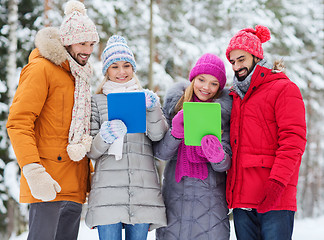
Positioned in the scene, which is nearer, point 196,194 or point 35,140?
point 35,140

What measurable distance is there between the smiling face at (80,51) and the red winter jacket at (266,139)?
4.86 ft

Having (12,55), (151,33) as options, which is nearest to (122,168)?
(12,55)

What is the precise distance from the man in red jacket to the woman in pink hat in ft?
0.46

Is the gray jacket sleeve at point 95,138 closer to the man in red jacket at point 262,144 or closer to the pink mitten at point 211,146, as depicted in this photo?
the pink mitten at point 211,146

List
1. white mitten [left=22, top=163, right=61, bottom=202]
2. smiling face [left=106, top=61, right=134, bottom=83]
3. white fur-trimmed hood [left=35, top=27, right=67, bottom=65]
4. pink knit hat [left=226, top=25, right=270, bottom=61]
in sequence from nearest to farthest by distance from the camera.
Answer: white mitten [left=22, top=163, right=61, bottom=202] → white fur-trimmed hood [left=35, top=27, right=67, bottom=65] → pink knit hat [left=226, top=25, right=270, bottom=61] → smiling face [left=106, top=61, right=134, bottom=83]

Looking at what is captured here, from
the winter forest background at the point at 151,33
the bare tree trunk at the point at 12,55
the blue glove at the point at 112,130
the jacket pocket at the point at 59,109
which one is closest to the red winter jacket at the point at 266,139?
the blue glove at the point at 112,130

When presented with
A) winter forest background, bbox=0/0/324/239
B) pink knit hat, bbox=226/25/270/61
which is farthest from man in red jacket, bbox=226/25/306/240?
winter forest background, bbox=0/0/324/239

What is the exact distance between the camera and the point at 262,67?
3129 mm

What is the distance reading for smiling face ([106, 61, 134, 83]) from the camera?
11.0 ft

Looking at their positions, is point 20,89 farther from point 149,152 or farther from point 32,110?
point 149,152

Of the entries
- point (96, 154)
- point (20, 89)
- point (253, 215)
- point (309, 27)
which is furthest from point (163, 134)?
point (309, 27)

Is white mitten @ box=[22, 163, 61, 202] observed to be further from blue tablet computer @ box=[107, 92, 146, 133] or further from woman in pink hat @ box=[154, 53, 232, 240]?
woman in pink hat @ box=[154, 53, 232, 240]

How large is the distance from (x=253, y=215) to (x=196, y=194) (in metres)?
0.53

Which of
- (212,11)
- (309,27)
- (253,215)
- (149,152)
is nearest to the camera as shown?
(253,215)
